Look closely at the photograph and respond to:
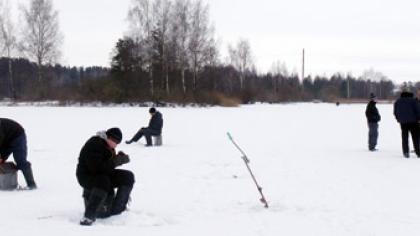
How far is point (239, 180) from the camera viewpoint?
9883 mm

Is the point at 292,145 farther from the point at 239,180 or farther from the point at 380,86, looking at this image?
the point at 380,86

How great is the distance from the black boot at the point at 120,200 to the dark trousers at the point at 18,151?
2479 mm

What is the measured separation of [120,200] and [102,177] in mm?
462

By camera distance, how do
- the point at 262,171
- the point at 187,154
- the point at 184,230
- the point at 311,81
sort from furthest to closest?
1. the point at 311,81
2. the point at 187,154
3. the point at 262,171
4. the point at 184,230

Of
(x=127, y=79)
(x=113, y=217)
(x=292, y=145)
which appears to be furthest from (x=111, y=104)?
(x=113, y=217)

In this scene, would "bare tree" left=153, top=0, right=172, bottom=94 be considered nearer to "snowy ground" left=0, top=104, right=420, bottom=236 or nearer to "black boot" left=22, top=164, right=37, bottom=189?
"snowy ground" left=0, top=104, right=420, bottom=236

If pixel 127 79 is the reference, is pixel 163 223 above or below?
below

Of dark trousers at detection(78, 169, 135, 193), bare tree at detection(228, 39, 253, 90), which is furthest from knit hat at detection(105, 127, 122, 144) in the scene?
bare tree at detection(228, 39, 253, 90)

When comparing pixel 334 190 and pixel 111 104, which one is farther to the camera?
pixel 111 104

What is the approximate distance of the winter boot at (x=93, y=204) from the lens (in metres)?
6.29

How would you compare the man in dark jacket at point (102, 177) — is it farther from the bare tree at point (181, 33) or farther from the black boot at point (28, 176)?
the bare tree at point (181, 33)

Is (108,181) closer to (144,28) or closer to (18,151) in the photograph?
(18,151)

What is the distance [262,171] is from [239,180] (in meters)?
1.25

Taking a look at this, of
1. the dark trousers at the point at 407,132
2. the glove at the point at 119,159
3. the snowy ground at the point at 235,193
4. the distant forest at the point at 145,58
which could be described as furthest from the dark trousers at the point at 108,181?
the distant forest at the point at 145,58
